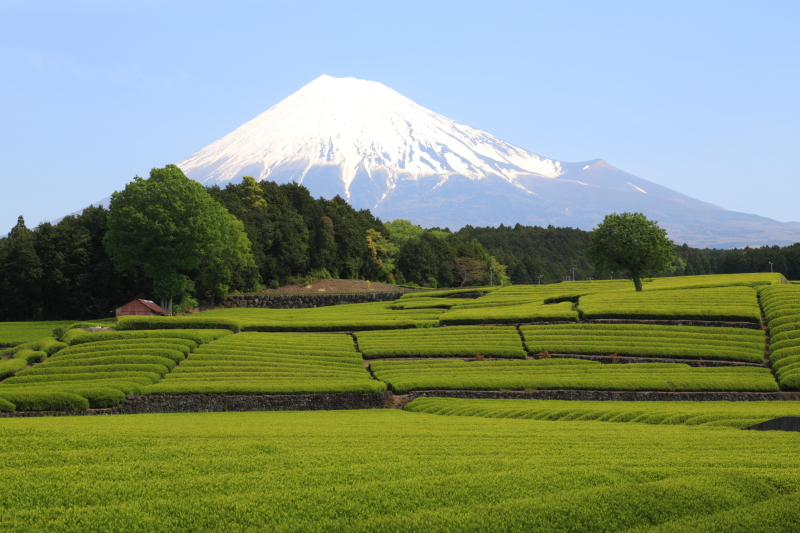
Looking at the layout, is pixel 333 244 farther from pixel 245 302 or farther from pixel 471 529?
pixel 471 529

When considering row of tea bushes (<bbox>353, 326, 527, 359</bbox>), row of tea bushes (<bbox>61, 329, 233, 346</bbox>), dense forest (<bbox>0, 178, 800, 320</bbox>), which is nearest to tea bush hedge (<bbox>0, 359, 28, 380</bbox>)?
row of tea bushes (<bbox>61, 329, 233, 346</bbox>)

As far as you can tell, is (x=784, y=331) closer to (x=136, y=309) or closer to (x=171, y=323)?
(x=171, y=323)

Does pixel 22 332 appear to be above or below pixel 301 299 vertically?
below

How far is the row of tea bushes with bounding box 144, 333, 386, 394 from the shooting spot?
27.3 metres

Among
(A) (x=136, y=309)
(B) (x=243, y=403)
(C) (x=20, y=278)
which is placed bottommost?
(B) (x=243, y=403)

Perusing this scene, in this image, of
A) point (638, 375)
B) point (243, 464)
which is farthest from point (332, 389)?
point (243, 464)

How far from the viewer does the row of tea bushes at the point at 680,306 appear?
40125 millimetres

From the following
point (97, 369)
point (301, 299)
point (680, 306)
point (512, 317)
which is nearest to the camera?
point (97, 369)

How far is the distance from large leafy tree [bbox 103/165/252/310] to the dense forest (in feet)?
16.8

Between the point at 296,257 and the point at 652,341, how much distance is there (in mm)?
57720

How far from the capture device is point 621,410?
22.8m

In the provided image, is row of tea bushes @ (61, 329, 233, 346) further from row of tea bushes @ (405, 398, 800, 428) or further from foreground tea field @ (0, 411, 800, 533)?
foreground tea field @ (0, 411, 800, 533)

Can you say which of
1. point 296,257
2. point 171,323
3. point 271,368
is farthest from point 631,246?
point 296,257

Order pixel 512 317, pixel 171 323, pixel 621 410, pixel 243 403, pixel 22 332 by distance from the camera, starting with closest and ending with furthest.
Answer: pixel 621 410 → pixel 243 403 → pixel 171 323 → pixel 512 317 → pixel 22 332
